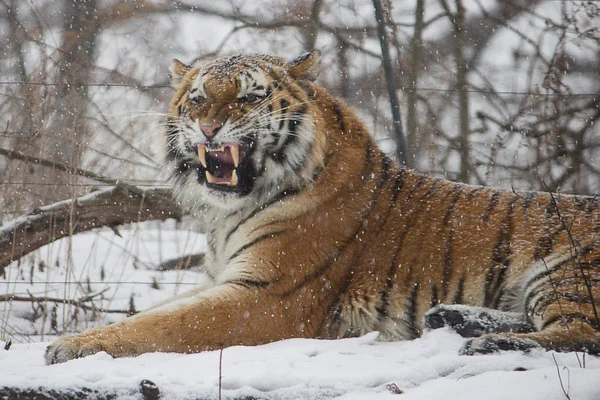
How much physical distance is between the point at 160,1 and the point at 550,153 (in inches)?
132

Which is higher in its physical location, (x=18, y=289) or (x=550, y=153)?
(x=550, y=153)

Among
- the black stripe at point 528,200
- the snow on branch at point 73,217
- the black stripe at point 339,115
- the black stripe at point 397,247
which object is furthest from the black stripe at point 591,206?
the snow on branch at point 73,217

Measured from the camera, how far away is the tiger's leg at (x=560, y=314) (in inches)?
81.4

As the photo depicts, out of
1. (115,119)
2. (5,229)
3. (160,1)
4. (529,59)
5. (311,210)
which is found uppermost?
(160,1)

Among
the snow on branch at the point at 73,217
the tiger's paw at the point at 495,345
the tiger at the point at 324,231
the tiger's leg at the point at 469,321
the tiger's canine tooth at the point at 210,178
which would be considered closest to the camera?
the tiger's paw at the point at 495,345

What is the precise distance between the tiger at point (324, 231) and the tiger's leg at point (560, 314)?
0.03 ft

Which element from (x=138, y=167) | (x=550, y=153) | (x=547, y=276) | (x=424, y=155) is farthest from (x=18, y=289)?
(x=550, y=153)

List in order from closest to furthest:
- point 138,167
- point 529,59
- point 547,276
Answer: point 547,276 → point 138,167 → point 529,59

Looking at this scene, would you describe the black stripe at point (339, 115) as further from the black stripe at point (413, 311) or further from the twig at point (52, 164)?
the twig at point (52, 164)

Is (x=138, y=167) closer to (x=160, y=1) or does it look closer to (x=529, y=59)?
(x=160, y=1)

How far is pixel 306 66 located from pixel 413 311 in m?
1.19

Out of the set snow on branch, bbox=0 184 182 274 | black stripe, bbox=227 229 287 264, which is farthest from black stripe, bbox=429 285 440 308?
snow on branch, bbox=0 184 182 274

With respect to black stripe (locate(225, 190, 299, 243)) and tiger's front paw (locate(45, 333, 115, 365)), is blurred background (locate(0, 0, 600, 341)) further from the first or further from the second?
tiger's front paw (locate(45, 333, 115, 365))

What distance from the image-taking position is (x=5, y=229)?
12.7 feet
